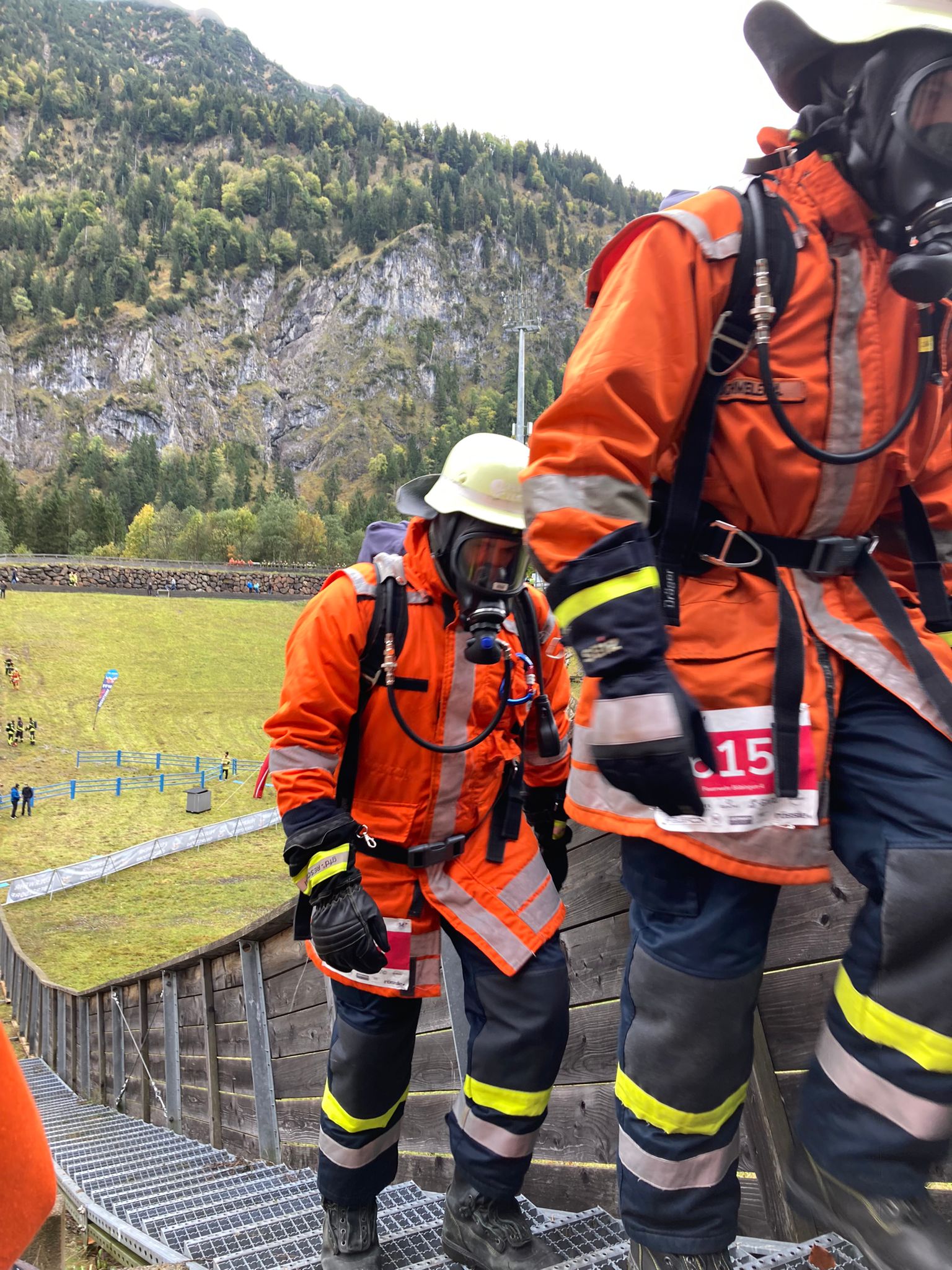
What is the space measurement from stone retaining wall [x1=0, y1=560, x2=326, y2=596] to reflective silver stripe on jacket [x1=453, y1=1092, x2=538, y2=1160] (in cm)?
5077

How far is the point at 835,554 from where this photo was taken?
5.17 feet

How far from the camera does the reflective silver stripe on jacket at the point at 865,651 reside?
1429 millimetres

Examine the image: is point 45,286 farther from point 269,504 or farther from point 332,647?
point 332,647

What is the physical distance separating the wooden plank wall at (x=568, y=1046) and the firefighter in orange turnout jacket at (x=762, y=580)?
55 cm

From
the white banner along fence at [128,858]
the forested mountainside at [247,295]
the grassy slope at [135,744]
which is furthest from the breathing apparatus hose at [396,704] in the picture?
the forested mountainside at [247,295]

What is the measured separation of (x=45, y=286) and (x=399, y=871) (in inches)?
6261

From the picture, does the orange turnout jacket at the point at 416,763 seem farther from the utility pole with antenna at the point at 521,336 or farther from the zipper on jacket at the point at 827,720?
the utility pole with antenna at the point at 521,336

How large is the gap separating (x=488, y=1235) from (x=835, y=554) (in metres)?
1.88

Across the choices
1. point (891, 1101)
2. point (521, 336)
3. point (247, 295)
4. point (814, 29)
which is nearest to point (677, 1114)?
point (891, 1101)

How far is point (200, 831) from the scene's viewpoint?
1964cm

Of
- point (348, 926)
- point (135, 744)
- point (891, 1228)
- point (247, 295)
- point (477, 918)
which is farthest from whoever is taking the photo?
point (247, 295)

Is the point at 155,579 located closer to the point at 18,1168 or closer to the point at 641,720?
the point at 641,720

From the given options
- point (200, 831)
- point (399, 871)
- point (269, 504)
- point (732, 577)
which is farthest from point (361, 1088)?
point (269, 504)

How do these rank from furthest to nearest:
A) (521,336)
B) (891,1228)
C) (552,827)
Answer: (521,336)
(552,827)
(891,1228)
